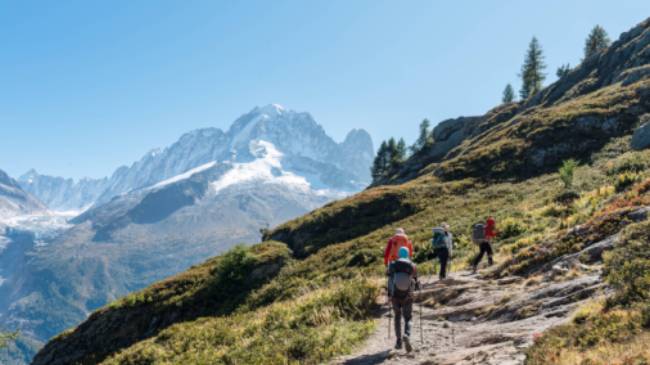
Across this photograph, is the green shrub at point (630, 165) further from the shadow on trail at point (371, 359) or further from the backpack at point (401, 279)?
the shadow on trail at point (371, 359)

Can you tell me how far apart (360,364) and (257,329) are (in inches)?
300

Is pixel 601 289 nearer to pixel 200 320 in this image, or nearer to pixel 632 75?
pixel 200 320

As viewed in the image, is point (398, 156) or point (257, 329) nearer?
point (257, 329)

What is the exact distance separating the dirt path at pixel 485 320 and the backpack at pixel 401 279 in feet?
5.17

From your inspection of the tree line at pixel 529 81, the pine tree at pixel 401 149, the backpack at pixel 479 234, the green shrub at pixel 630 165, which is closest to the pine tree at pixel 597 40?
the tree line at pixel 529 81

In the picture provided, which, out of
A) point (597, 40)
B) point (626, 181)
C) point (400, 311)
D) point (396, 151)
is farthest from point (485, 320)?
point (597, 40)

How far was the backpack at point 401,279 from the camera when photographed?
1098 cm

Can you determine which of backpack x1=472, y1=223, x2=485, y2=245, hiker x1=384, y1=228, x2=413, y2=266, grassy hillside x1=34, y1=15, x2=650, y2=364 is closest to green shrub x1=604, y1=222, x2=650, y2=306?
grassy hillside x1=34, y1=15, x2=650, y2=364

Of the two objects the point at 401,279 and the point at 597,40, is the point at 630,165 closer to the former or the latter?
the point at 401,279

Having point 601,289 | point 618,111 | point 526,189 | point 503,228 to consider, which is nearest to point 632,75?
point 618,111

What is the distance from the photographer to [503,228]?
2419 centimetres

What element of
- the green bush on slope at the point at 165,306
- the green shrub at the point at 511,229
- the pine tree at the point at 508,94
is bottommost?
the green bush on slope at the point at 165,306

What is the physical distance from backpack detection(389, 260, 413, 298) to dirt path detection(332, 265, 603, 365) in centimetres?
158

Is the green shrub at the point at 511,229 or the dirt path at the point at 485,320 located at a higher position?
the green shrub at the point at 511,229
